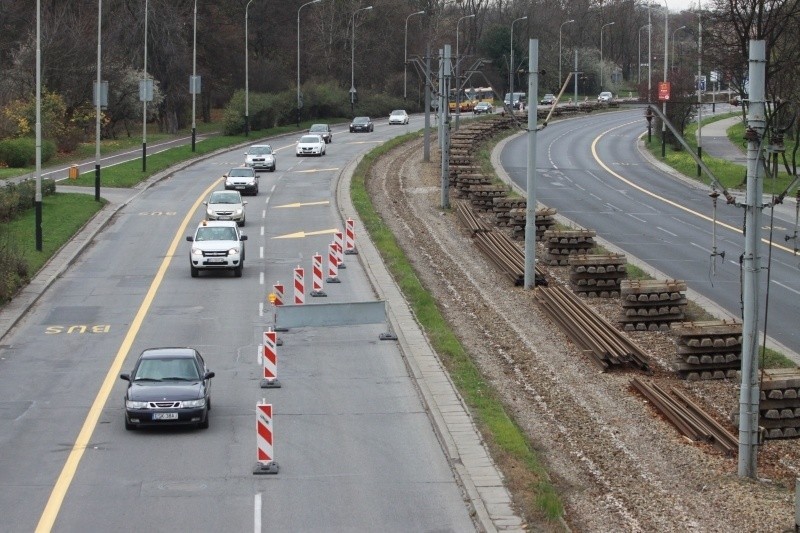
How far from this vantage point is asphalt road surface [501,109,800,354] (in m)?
36.0

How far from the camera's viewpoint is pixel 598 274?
115 feet

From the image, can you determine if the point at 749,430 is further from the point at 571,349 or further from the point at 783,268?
the point at 783,268

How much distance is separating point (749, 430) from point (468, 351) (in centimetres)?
948

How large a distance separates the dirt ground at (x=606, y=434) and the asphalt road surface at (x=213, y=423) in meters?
2.04

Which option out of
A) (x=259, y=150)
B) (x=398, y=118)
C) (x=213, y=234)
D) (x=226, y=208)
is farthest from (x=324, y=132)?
(x=213, y=234)

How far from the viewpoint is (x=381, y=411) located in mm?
21812

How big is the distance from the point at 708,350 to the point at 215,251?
55.4ft

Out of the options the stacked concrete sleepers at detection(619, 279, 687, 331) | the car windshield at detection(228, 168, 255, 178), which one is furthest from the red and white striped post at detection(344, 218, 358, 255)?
the car windshield at detection(228, 168, 255, 178)

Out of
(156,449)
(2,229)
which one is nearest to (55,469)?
(156,449)

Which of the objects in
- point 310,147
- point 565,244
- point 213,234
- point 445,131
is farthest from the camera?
point 310,147

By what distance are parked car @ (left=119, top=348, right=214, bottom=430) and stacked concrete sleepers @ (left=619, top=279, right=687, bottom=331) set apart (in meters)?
13.0

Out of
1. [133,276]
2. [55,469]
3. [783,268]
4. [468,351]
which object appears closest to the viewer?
[55,469]

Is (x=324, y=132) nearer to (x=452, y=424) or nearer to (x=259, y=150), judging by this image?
(x=259, y=150)

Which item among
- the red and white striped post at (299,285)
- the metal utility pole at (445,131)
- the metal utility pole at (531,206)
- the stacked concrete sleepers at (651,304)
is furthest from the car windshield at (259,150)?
the stacked concrete sleepers at (651,304)
